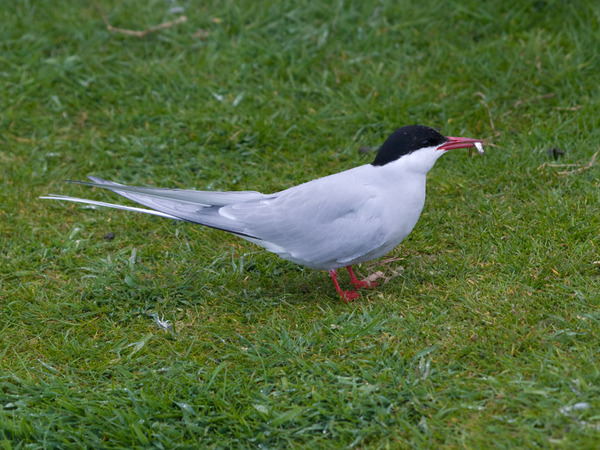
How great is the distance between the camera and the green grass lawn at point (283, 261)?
9.89 ft

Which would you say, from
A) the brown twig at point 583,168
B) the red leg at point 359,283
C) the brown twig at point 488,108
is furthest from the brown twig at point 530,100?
the red leg at point 359,283

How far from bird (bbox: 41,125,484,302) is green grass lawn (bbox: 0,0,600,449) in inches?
12.7

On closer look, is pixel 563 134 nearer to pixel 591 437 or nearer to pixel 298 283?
pixel 298 283

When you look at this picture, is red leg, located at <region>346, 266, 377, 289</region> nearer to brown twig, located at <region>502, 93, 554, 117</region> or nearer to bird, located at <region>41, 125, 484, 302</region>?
bird, located at <region>41, 125, 484, 302</region>

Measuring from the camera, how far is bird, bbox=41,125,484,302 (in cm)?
366

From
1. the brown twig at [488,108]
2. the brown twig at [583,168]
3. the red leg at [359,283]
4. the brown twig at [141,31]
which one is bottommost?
the red leg at [359,283]

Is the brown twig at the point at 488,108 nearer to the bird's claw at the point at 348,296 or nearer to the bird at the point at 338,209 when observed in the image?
the bird at the point at 338,209

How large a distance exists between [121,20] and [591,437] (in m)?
5.67

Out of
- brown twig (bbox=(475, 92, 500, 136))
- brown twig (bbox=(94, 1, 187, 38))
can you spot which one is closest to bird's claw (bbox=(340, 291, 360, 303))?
brown twig (bbox=(475, 92, 500, 136))

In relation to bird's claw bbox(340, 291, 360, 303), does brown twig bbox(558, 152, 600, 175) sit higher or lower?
higher

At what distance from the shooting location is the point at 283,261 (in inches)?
170

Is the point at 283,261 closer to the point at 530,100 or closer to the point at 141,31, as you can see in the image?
the point at 530,100

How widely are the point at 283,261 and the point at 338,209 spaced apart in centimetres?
75

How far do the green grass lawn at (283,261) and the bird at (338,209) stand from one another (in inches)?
12.7
